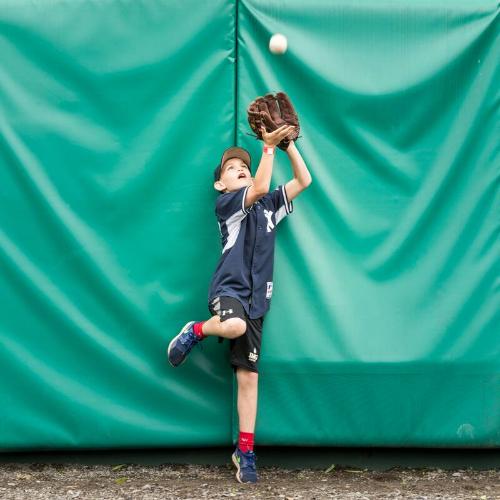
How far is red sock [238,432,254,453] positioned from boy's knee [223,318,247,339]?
501 millimetres

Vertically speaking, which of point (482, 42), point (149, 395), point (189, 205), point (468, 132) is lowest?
point (149, 395)

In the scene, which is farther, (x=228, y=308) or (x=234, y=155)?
(x=234, y=155)

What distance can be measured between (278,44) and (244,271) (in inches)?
43.5

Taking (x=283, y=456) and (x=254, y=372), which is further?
(x=283, y=456)

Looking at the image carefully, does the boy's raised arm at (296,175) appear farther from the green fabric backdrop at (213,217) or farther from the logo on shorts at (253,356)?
the logo on shorts at (253,356)

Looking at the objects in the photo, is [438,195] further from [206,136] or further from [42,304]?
[42,304]

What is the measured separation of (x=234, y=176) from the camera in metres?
3.76

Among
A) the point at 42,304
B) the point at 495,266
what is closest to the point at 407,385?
the point at 495,266

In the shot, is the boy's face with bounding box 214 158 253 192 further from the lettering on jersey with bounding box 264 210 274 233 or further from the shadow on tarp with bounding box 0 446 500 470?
the shadow on tarp with bounding box 0 446 500 470

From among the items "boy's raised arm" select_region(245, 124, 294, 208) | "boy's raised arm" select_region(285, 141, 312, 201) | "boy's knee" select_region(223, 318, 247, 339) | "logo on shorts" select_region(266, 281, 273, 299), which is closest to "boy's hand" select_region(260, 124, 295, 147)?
"boy's raised arm" select_region(245, 124, 294, 208)

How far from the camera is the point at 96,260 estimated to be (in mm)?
3893

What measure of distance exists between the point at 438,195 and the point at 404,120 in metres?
0.42

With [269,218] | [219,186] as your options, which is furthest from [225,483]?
[219,186]

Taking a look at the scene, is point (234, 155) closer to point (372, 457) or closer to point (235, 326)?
point (235, 326)
